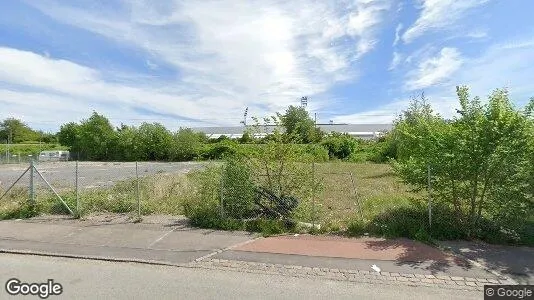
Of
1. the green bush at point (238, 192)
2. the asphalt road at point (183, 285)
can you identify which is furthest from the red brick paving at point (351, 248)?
the green bush at point (238, 192)

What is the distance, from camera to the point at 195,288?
15.0 ft

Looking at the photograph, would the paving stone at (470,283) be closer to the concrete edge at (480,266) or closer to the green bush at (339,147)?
the concrete edge at (480,266)

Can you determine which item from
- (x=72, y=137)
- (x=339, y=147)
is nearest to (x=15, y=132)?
(x=72, y=137)

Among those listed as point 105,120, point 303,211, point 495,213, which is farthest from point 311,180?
point 105,120

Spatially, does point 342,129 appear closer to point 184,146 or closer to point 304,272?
point 184,146

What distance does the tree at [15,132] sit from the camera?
8275 centimetres

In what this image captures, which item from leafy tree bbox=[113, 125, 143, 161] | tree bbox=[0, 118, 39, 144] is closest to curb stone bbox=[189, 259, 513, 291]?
leafy tree bbox=[113, 125, 143, 161]

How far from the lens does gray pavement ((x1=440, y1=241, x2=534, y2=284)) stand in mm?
5100

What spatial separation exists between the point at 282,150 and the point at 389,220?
3.03m

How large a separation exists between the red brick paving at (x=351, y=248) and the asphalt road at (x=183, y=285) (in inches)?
45.0

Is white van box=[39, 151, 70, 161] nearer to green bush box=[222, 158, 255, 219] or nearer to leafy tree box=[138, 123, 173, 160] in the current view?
leafy tree box=[138, 123, 173, 160]

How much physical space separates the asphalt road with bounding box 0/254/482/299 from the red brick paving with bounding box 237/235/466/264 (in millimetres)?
1143

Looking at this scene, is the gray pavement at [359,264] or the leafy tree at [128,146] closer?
the gray pavement at [359,264]

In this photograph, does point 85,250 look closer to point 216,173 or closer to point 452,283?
point 216,173
